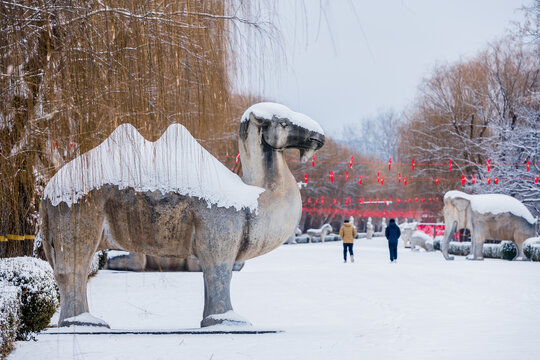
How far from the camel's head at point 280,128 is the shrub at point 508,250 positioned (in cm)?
1599

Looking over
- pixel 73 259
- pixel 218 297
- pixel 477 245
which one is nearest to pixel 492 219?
pixel 477 245

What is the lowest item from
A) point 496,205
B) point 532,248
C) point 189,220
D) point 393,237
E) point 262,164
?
point 532,248

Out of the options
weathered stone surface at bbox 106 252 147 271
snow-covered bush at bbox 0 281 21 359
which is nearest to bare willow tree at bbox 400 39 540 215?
weathered stone surface at bbox 106 252 147 271

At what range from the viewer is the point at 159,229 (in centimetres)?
668

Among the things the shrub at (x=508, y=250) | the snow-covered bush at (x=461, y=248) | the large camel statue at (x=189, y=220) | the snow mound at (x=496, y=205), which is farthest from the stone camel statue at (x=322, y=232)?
the large camel statue at (x=189, y=220)

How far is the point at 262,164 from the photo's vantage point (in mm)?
7223

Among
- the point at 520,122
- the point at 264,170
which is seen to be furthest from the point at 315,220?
the point at 264,170

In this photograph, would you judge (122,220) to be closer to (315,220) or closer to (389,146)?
(389,146)

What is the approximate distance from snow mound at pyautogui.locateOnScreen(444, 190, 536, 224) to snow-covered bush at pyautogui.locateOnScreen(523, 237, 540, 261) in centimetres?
64

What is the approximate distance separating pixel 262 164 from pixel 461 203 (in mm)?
14825

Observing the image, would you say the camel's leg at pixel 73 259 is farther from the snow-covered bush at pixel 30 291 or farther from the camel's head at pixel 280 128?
the camel's head at pixel 280 128

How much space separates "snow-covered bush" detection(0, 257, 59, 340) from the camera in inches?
247

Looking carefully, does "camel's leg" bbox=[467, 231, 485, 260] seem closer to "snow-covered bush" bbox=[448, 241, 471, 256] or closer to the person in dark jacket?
the person in dark jacket

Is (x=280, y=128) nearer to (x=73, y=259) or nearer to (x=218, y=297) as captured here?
(x=218, y=297)
